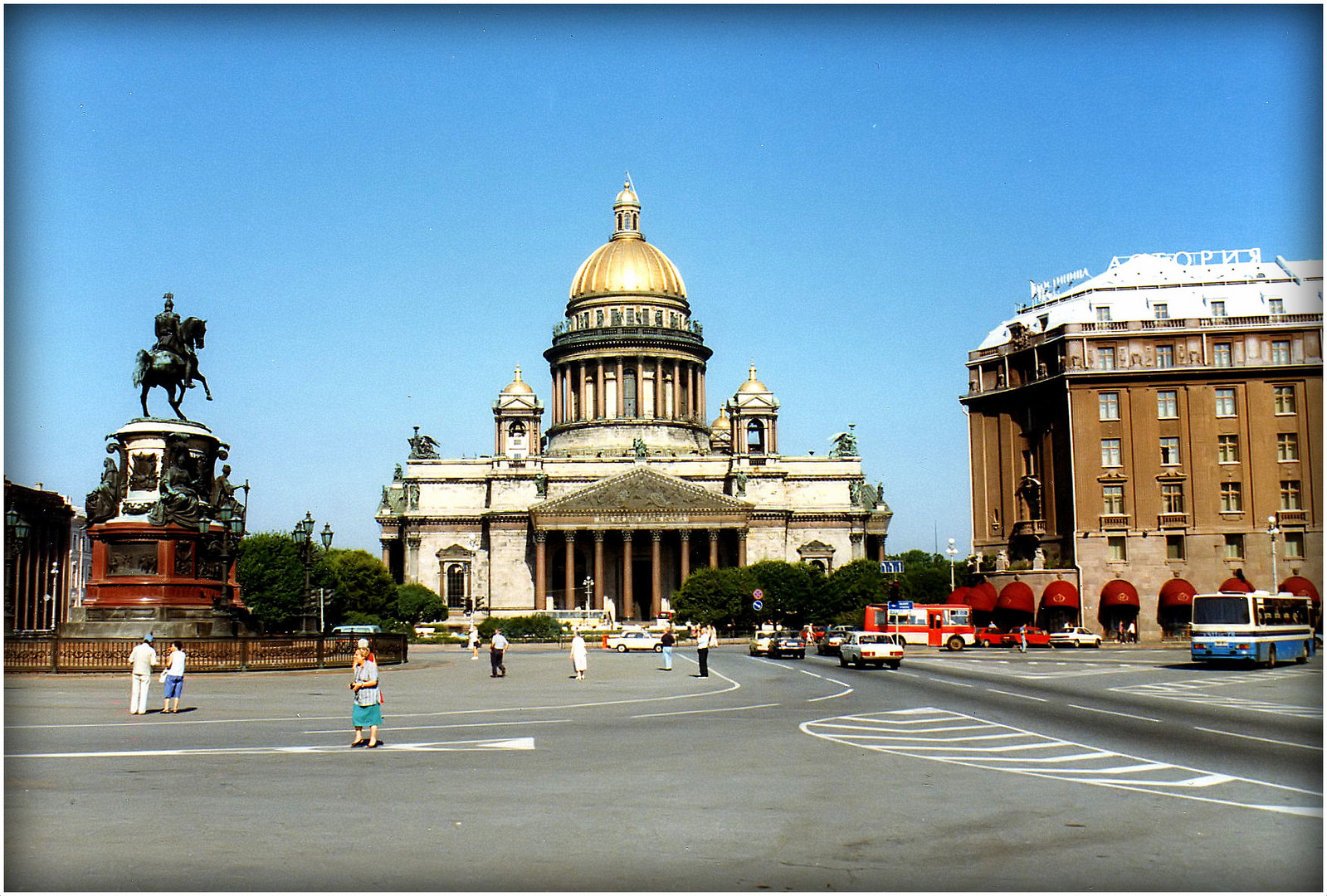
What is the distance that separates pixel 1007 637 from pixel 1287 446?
61.6 feet

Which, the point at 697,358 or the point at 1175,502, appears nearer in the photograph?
the point at 1175,502

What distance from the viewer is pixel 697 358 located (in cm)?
14100

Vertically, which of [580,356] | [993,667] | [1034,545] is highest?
[580,356]

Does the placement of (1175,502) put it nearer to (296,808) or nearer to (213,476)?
(213,476)

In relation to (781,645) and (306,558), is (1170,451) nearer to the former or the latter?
(781,645)

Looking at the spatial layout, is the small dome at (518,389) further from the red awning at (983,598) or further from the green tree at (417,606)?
the red awning at (983,598)

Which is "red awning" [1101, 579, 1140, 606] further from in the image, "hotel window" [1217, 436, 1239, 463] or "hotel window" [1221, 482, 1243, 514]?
"hotel window" [1217, 436, 1239, 463]

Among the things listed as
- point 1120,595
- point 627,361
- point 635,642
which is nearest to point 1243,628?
point 1120,595

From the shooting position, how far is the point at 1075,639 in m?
68.1

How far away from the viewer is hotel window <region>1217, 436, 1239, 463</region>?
72.3 meters

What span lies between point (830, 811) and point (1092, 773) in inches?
191

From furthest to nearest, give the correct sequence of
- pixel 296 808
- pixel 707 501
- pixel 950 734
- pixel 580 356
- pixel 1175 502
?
pixel 580 356 < pixel 707 501 < pixel 1175 502 < pixel 950 734 < pixel 296 808

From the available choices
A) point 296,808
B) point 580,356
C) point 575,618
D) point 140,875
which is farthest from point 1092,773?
point 580,356

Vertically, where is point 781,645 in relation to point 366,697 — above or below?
below
